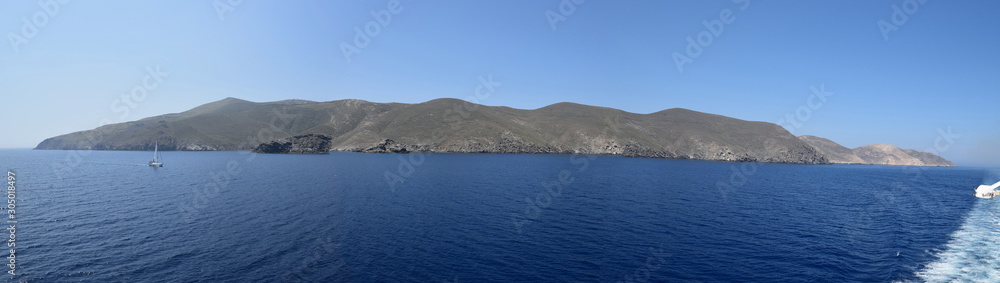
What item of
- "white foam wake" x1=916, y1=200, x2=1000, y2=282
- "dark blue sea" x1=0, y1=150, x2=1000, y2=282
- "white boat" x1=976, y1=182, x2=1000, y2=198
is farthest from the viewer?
"white boat" x1=976, y1=182, x2=1000, y2=198

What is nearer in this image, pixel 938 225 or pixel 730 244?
pixel 730 244

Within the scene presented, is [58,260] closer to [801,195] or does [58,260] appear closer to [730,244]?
[730,244]

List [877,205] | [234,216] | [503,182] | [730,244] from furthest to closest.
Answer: [503,182]
[877,205]
[234,216]
[730,244]

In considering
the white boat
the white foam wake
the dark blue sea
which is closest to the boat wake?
the white foam wake

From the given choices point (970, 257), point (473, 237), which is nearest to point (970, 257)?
point (970, 257)

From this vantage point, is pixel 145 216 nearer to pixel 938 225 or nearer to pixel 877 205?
pixel 938 225

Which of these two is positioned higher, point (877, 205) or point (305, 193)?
point (305, 193)

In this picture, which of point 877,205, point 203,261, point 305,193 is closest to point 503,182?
point 305,193

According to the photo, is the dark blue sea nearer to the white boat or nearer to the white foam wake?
the white foam wake

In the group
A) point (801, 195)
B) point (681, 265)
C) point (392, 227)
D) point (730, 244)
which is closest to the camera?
point (681, 265)
